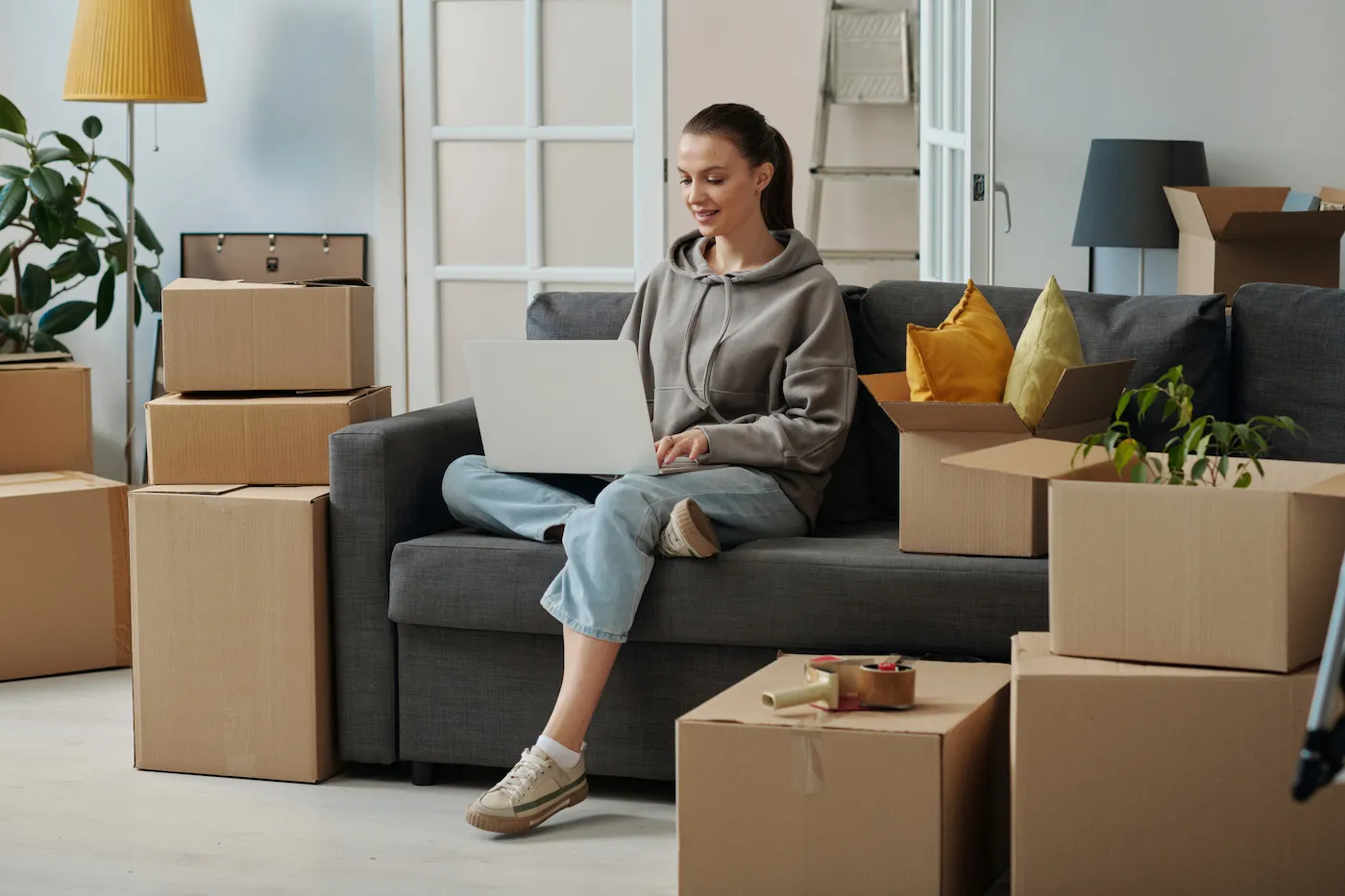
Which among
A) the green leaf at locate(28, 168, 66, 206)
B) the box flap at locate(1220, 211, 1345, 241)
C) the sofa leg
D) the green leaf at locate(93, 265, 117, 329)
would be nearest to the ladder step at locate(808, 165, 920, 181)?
the box flap at locate(1220, 211, 1345, 241)

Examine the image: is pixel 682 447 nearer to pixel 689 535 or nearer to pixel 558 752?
pixel 689 535

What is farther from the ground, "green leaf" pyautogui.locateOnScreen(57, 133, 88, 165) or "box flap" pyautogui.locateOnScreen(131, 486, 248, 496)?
"green leaf" pyautogui.locateOnScreen(57, 133, 88, 165)

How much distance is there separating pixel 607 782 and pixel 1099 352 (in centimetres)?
109

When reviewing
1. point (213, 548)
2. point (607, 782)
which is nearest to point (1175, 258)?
point (607, 782)

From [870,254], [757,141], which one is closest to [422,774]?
[757,141]

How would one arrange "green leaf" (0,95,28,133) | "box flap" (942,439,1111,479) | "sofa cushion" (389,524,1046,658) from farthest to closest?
"green leaf" (0,95,28,133) → "sofa cushion" (389,524,1046,658) → "box flap" (942,439,1111,479)

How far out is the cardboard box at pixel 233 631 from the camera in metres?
2.59

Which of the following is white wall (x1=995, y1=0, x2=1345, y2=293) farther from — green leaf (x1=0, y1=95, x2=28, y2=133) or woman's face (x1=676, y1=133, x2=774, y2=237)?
green leaf (x1=0, y1=95, x2=28, y2=133)

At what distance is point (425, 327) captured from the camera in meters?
4.64

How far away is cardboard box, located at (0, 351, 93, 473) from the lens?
3.56 metres

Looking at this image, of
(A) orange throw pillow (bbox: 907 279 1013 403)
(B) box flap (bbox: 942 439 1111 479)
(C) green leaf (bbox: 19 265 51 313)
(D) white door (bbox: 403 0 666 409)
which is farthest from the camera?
(D) white door (bbox: 403 0 666 409)

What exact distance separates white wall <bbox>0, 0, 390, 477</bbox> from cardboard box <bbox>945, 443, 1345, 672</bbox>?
3.09 metres

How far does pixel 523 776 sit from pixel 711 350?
0.82m

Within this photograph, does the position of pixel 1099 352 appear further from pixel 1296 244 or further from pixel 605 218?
pixel 605 218
